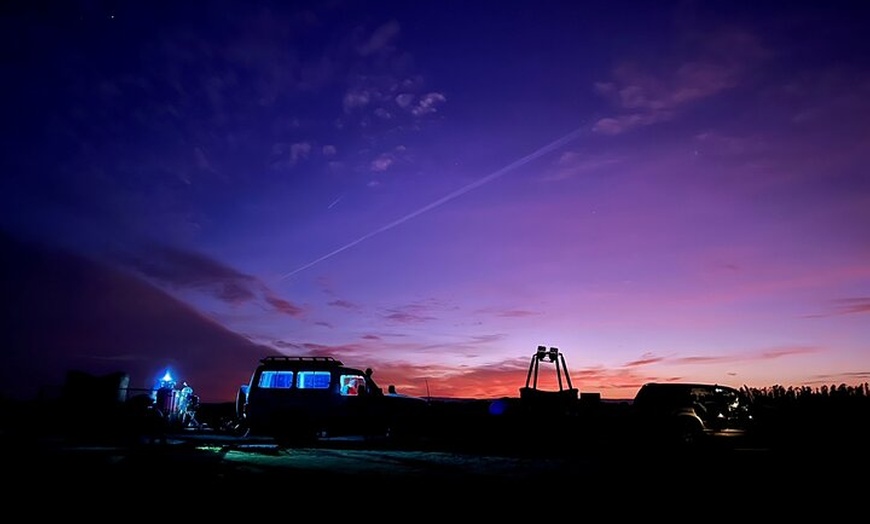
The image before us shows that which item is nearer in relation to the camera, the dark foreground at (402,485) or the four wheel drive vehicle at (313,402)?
the dark foreground at (402,485)

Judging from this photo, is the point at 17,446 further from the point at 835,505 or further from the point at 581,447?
the point at 581,447

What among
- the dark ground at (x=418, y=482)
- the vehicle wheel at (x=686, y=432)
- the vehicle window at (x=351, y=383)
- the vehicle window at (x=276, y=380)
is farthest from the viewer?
the vehicle window at (x=351, y=383)

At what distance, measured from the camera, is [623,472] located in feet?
31.1

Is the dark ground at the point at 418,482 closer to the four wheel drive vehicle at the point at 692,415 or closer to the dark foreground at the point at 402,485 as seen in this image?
the dark foreground at the point at 402,485

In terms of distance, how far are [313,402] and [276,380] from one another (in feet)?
3.99

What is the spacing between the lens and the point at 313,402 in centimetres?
1470

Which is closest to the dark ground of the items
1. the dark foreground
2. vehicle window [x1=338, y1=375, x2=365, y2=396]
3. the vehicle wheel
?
the dark foreground

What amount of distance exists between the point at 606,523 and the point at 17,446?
306 inches

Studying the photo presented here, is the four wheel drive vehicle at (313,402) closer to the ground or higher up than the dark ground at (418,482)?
higher up

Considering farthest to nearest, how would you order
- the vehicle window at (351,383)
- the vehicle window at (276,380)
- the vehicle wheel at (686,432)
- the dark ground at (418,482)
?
the vehicle window at (351,383)
the vehicle window at (276,380)
the vehicle wheel at (686,432)
the dark ground at (418,482)

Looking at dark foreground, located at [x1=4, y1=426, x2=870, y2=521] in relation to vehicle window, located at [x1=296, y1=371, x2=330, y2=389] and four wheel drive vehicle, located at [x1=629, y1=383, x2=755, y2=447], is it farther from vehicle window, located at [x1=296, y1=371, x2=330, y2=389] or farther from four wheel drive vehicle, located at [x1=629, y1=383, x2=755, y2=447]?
vehicle window, located at [x1=296, y1=371, x2=330, y2=389]

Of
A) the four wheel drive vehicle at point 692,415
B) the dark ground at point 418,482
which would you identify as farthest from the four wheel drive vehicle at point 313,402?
the four wheel drive vehicle at point 692,415

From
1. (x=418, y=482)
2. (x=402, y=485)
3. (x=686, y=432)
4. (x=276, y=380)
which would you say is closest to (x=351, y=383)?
(x=276, y=380)

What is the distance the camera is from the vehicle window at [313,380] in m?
14.9
